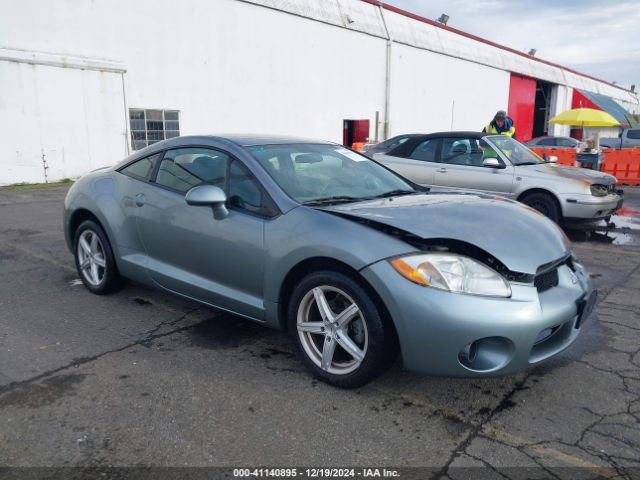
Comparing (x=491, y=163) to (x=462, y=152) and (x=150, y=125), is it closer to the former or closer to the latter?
(x=462, y=152)

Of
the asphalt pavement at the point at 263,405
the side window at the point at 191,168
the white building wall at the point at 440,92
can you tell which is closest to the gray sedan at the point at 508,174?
the asphalt pavement at the point at 263,405

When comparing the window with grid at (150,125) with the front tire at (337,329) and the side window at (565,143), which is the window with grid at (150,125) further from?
the side window at (565,143)

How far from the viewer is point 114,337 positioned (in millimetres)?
3848

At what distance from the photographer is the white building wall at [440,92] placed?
24.2 metres

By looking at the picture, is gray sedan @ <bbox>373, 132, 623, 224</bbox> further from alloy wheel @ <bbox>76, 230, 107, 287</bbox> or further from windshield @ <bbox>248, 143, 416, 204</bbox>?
alloy wheel @ <bbox>76, 230, 107, 287</bbox>

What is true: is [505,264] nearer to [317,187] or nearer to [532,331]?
[532,331]

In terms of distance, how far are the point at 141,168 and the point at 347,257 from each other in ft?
7.49

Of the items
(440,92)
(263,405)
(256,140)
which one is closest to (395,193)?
(256,140)

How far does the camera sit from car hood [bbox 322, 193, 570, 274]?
2877mm

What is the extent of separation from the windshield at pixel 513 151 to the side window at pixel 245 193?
5.50 m

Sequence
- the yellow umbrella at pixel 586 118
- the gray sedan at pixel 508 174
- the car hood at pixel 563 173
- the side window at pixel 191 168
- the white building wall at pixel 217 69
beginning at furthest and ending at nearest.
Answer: the yellow umbrella at pixel 586 118
the white building wall at pixel 217 69
the car hood at pixel 563 173
the gray sedan at pixel 508 174
the side window at pixel 191 168

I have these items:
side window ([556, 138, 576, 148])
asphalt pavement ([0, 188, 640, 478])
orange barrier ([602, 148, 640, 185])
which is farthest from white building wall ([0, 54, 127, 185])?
side window ([556, 138, 576, 148])

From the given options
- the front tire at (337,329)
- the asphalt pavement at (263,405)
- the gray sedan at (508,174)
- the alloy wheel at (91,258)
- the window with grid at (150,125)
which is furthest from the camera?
the window with grid at (150,125)

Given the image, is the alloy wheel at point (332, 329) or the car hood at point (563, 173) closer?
the alloy wheel at point (332, 329)
